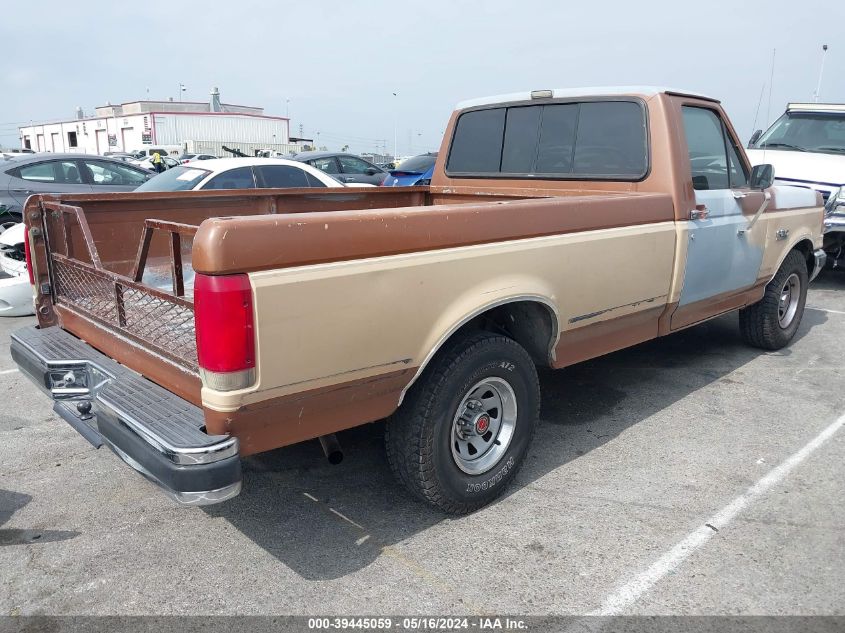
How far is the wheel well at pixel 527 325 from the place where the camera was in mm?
3320

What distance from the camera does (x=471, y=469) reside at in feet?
10.5

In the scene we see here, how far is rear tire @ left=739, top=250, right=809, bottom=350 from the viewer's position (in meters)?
5.51

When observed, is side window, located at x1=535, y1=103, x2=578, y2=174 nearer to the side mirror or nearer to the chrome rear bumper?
the side mirror

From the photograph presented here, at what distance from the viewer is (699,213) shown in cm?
408

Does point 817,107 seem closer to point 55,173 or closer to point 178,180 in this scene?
point 178,180

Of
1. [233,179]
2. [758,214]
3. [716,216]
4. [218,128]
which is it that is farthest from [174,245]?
[218,128]

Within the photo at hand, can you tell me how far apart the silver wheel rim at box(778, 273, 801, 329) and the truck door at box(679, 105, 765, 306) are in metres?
1.06

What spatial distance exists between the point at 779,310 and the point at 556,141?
8.68ft

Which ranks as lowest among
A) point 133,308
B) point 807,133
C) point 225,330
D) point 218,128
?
point 133,308

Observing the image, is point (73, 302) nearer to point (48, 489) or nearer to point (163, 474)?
point (48, 489)

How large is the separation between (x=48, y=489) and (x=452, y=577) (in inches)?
85.5

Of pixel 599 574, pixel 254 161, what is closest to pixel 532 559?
pixel 599 574

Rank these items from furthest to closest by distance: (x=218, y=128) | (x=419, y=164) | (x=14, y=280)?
(x=218, y=128)
(x=419, y=164)
(x=14, y=280)

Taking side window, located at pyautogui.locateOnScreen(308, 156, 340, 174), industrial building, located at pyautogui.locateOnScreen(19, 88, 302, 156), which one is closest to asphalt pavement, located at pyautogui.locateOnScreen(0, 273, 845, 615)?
side window, located at pyautogui.locateOnScreen(308, 156, 340, 174)
